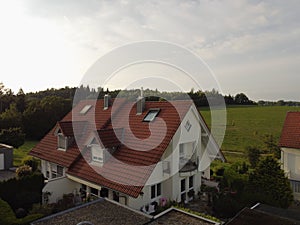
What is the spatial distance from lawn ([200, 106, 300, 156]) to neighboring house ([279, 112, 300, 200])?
9.72 m

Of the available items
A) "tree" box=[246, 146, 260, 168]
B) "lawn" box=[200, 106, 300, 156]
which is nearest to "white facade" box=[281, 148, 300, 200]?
"tree" box=[246, 146, 260, 168]

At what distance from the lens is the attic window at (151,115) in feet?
46.1

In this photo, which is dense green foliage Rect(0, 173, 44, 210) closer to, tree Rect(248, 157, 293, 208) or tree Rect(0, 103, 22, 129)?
tree Rect(248, 157, 293, 208)

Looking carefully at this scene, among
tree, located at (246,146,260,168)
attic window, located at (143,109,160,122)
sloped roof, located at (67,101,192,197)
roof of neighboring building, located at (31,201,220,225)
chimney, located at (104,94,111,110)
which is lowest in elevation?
roof of neighboring building, located at (31,201,220,225)

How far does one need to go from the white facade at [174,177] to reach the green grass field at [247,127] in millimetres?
11093

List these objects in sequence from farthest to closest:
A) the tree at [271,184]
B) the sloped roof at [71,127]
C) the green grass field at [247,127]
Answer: the green grass field at [247,127] < the sloped roof at [71,127] < the tree at [271,184]

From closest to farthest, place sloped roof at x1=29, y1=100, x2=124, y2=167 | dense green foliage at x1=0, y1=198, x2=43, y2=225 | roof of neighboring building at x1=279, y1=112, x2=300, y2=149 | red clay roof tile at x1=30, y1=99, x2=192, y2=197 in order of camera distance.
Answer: dense green foliage at x1=0, y1=198, x2=43, y2=225 < red clay roof tile at x1=30, y1=99, x2=192, y2=197 < sloped roof at x1=29, y1=100, x2=124, y2=167 < roof of neighboring building at x1=279, y1=112, x2=300, y2=149

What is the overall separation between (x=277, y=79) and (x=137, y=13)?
12014 millimetres

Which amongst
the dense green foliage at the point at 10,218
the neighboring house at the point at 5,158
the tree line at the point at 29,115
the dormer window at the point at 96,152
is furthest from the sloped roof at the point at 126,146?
the tree line at the point at 29,115

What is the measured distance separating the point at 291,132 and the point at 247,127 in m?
18.5

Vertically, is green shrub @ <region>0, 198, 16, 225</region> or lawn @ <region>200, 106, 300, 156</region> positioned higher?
lawn @ <region>200, 106, 300, 156</region>

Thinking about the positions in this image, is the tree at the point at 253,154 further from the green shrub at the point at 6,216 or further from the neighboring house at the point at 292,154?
the green shrub at the point at 6,216

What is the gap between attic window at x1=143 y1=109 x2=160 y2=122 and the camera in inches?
554

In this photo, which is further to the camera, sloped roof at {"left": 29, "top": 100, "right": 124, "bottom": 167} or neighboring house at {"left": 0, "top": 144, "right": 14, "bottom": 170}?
neighboring house at {"left": 0, "top": 144, "right": 14, "bottom": 170}
